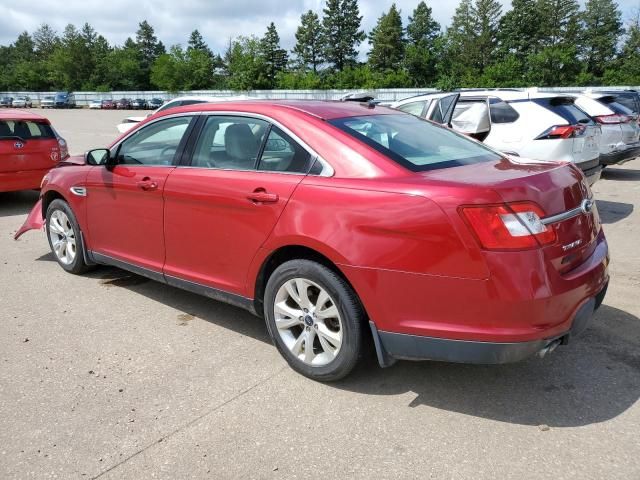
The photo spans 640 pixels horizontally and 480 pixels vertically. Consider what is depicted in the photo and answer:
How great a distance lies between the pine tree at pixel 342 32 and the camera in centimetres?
9731

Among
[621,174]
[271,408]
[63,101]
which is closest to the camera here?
[271,408]

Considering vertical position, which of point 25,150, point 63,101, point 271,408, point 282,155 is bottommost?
point 63,101

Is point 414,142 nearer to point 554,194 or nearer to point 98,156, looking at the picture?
point 554,194

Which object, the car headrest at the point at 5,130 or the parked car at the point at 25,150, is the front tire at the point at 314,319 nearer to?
the parked car at the point at 25,150

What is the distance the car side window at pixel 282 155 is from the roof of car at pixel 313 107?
227mm

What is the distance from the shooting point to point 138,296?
16.0 ft

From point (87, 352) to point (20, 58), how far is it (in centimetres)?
14611

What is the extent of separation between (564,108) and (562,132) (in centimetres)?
A: 69

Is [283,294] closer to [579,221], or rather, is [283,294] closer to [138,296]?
[579,221]

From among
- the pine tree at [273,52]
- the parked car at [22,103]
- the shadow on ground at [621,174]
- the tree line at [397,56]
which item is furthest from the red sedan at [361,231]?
the pine tree at [273,52]

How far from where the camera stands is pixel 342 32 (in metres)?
97.3

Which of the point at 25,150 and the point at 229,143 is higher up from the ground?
the point at 229,143

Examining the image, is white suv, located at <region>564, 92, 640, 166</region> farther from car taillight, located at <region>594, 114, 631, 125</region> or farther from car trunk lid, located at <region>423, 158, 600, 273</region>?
car trunk lid, located at <region>423, 158, 600, 273</region>

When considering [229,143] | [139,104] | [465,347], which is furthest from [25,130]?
[139,104]
